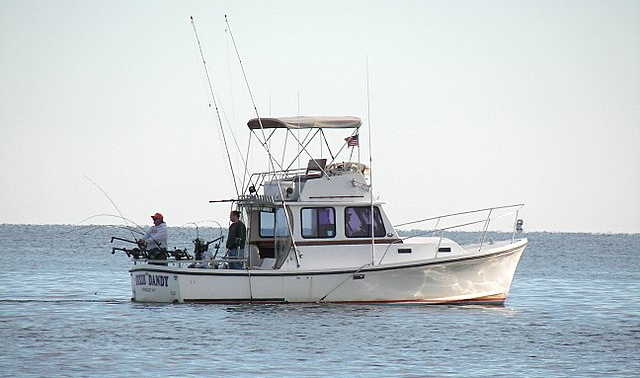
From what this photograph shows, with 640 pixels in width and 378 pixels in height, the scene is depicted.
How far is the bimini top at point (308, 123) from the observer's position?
25391mm

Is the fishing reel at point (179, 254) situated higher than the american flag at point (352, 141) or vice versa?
the american flag at point (352, 141)

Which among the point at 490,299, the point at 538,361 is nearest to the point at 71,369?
the point at 538,361

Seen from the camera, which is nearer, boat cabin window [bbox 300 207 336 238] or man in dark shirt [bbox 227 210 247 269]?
boat cabin window [bbox 300 207 336 238]

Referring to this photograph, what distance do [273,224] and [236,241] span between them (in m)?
1.00

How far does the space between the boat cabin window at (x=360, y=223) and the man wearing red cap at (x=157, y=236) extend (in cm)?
393

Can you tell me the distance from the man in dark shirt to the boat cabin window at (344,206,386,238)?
7.26ft

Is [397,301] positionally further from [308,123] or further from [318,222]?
[308,123]

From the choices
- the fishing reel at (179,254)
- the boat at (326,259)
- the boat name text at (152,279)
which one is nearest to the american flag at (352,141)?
the boat at (326,259)

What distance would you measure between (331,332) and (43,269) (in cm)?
2773

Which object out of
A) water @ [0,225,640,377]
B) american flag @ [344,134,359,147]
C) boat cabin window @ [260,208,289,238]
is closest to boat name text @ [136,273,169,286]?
water @ [0,225,640,377]

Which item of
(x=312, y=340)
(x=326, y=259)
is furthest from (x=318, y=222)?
(x=312, y=340)

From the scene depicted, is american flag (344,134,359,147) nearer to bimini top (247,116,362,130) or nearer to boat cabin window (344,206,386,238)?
bimini top (247,116,362,130)

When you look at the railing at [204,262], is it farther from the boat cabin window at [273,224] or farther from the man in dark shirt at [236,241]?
the boat cabin window at [273,224]

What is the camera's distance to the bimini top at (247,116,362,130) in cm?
2539
